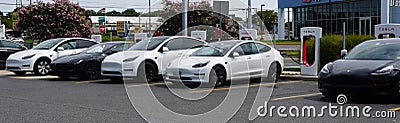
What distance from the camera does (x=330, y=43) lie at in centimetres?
1778

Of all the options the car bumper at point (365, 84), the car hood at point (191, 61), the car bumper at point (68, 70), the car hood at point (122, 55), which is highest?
the car hood at point (122, 55)

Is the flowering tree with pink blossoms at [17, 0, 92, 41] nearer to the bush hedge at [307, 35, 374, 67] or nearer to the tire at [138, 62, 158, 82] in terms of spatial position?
the tire at [138, 62, 158, 82]

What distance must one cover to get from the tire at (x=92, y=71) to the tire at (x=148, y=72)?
6.41 ft

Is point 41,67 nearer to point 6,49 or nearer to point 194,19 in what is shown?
point 6,49

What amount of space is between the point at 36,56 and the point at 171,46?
5.64 metres

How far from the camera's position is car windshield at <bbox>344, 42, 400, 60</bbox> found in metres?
10.8

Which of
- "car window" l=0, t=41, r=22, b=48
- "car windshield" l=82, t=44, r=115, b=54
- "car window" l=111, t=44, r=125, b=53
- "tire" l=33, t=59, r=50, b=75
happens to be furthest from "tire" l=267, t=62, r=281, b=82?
"car window" l=0, t=41, r=22, b=48

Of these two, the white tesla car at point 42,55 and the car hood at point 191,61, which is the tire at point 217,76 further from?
the white tesla car at point 42,55

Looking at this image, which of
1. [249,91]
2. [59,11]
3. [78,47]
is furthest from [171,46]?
[59,11]

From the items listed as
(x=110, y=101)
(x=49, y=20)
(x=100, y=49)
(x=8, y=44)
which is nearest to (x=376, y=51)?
(x=110, y=101)

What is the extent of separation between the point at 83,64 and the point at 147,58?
243 centimetres

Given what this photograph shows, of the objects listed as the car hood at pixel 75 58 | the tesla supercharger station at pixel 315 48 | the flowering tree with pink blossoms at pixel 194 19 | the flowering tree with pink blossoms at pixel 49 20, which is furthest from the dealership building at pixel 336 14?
the car hood at pixel 75 58

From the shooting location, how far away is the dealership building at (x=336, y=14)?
46.3m

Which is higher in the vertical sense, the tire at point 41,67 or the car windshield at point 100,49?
the car windshield at point 100,49
